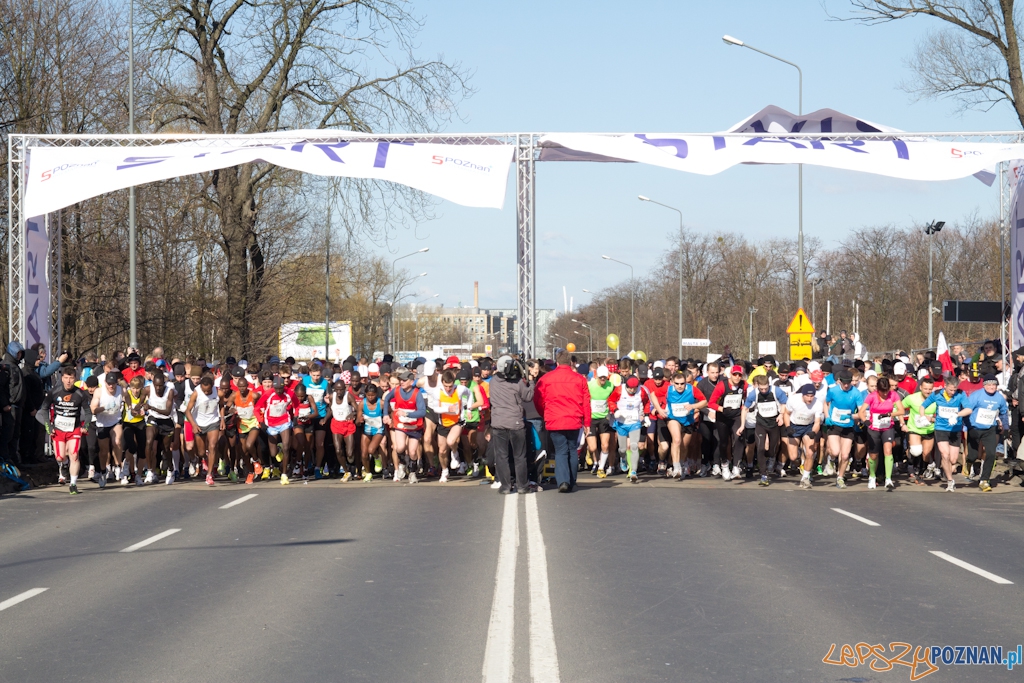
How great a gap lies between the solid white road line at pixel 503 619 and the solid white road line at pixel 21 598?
3.50 metres

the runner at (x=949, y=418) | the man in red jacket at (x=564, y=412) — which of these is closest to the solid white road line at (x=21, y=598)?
the man in red jacket at (x=564, y=412)

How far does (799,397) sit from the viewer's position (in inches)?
675

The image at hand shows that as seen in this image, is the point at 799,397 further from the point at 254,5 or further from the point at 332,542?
the point at 254,5

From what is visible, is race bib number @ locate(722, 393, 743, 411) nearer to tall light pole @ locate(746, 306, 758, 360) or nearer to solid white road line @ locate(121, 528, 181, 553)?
solid white road line @ locate(121, 528, 181, 553)

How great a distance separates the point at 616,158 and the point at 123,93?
17944mm

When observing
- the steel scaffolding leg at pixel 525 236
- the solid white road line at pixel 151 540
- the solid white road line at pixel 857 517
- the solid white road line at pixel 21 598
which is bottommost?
the solid white road line at pixel 857 517

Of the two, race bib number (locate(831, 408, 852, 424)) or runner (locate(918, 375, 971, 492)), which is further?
race bib number (locate(831, 408, 852, 424))

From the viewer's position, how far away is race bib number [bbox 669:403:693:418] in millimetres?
17906

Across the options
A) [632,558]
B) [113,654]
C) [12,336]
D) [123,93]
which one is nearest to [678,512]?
[632,558]

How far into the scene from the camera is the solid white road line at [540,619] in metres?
6.20

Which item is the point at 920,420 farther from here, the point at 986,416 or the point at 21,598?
the point at 21,598

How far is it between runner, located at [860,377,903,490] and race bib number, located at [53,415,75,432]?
37.9 feet

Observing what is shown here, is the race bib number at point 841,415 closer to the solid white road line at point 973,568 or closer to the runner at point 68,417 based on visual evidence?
the solid white road line at point 973,568

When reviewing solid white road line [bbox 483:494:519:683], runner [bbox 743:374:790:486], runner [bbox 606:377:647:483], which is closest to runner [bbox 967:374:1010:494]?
runner [bbox 743:374:790:486]
